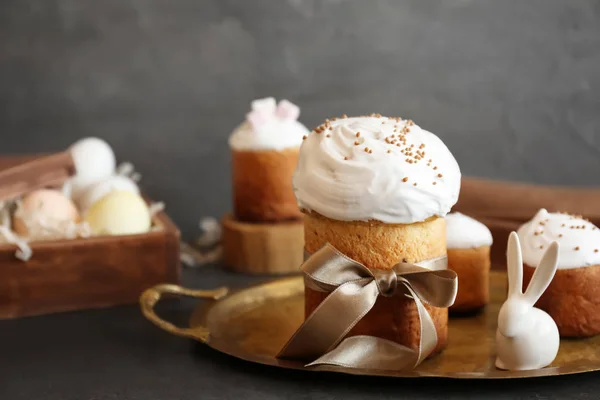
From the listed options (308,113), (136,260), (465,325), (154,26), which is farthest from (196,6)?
(465,325)

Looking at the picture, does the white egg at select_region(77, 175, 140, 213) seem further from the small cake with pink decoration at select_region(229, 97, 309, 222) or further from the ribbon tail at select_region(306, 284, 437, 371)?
the ribbon tail at select_region(306, 284, 437, 371)

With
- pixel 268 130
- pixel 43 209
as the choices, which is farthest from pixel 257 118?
pixel 43 209

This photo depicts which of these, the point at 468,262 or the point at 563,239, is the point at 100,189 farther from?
the point at 563,239

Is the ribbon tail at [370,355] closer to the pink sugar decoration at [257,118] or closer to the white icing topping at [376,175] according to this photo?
the white icing topping at [376,175]

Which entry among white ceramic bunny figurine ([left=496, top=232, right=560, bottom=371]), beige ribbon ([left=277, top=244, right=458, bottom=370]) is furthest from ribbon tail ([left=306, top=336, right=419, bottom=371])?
white ceramic bunny figurine ([left=496, top=232, right=560, bottom=371])

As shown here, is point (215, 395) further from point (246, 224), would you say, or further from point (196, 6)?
point (196, 6)
